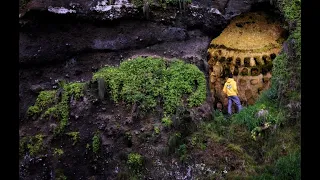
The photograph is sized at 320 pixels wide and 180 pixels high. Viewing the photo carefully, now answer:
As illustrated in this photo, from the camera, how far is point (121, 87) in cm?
1084

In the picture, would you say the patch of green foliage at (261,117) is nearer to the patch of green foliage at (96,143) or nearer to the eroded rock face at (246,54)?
the eroded rock face at (246,54)

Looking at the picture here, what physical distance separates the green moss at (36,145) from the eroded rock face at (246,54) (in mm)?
6555

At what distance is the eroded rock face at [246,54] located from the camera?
1346 centimetres

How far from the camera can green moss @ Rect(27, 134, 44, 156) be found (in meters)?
9.72

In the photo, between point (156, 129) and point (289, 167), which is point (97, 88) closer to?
point (156, 129)

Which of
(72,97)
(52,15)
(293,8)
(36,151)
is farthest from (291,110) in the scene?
(52,15)

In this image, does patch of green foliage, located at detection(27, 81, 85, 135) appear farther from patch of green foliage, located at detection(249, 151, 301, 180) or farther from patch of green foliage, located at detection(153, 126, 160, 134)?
patch of green foliage, located at detection(249, 151, 301, 180)

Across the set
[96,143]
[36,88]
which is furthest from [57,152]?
[36,88]

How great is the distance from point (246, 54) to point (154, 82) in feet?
16.1

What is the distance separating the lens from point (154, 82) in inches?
426

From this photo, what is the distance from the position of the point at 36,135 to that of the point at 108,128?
79.2 inches

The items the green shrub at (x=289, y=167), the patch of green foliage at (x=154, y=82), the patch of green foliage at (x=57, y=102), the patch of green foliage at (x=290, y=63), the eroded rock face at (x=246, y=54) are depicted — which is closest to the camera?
the green shrub at (x=289, y=167)

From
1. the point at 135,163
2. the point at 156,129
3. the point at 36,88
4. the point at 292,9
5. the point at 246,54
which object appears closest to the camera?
the point at 135,163

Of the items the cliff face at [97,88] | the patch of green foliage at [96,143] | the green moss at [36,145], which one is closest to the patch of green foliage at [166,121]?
the cliff face at [97,88]
